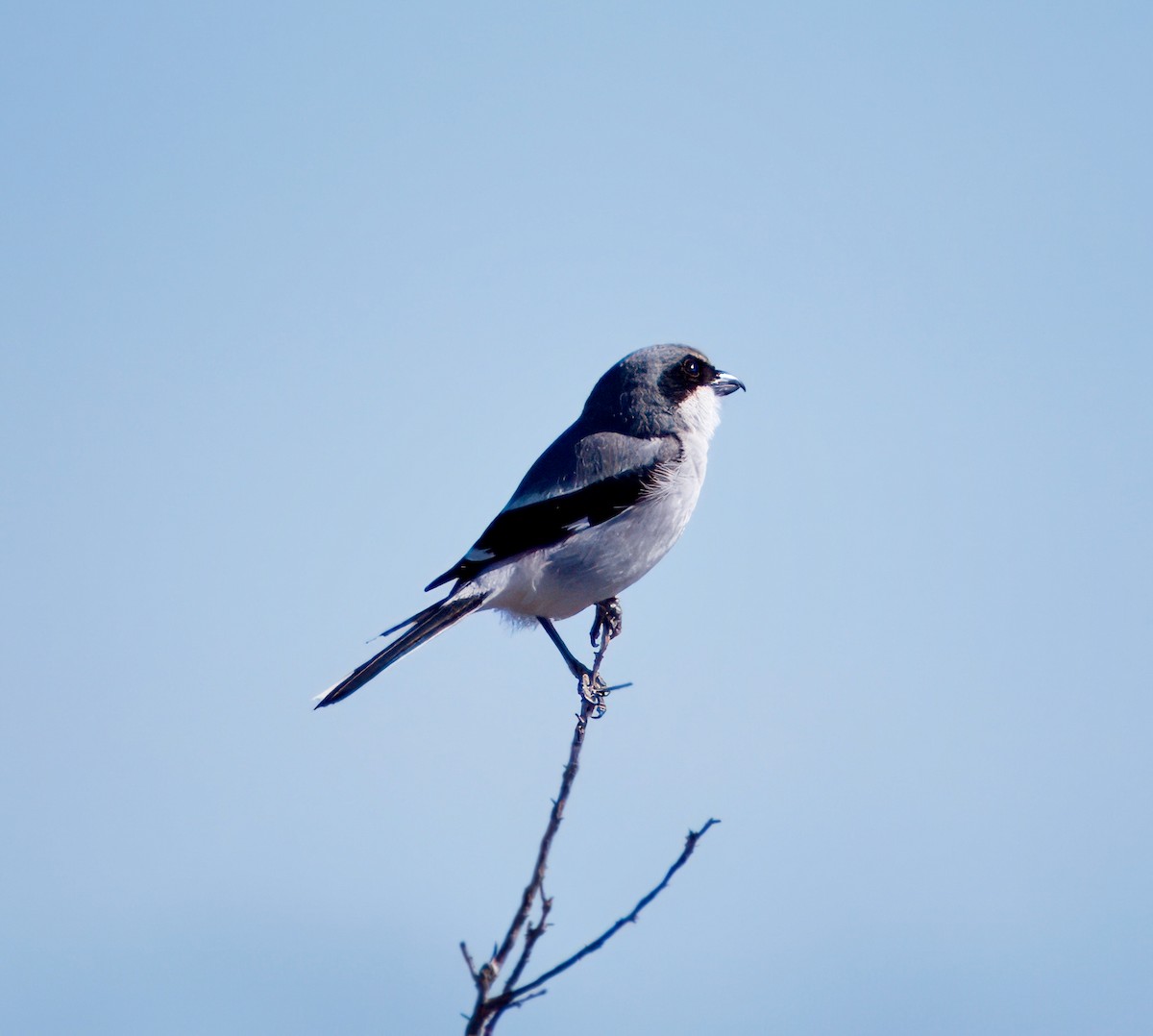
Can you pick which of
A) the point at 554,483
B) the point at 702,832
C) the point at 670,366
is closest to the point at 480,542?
the point at 554,483

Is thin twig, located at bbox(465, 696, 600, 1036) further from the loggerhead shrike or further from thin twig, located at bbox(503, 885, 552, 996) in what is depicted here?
the loggerhead shrike

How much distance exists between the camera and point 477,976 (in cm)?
241

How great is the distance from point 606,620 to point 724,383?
180cm

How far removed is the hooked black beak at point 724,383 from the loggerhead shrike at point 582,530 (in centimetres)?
63

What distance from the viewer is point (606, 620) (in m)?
5.77

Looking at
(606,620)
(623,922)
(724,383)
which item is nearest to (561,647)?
(606,620)

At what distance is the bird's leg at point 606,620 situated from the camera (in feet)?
18.6

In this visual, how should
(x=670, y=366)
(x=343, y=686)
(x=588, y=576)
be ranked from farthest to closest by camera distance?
(x=670, y=366), (x=588, y=576), (x=343, y=686)

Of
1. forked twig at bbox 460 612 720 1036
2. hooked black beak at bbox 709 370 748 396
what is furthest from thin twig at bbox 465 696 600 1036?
hooked black beak at bbox 709 370 748 396

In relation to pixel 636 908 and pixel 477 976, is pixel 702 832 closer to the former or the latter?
pixel 636 908

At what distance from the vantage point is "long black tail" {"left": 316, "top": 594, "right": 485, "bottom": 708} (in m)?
4.71

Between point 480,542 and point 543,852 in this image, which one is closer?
point 543,852

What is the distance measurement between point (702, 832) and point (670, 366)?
4.12m

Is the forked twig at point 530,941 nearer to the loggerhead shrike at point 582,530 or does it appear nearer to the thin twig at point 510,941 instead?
the thin twig at point 510,941
